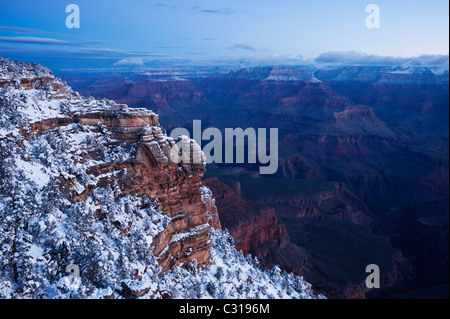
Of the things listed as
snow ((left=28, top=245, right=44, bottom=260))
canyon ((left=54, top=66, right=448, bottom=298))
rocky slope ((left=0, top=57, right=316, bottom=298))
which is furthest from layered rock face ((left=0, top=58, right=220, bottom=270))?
canyon ((left=54, top=66, right=448, bottom=298))

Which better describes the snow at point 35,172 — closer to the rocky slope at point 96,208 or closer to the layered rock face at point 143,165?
the rocky slope at point 96,208

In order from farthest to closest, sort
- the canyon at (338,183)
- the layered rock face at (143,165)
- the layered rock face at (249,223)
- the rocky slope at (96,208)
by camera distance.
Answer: the canyon at (338,183)
the layered rock face at (249,223)
the layered rock face at (143,165)
the rocky slope at (96,208)

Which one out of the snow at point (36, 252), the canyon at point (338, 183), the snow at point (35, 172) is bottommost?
the canyon at point (338, 183)

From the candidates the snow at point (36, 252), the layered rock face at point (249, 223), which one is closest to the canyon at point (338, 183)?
the layered rock face at point (249, 223)

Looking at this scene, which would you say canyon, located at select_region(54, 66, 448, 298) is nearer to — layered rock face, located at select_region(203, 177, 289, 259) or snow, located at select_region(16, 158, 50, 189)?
layered rock face, located at select_region(203, 177, 289, 259)

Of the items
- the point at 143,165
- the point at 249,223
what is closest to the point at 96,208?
the point at 143,165

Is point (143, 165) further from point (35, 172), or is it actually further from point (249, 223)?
point (249, 223)
